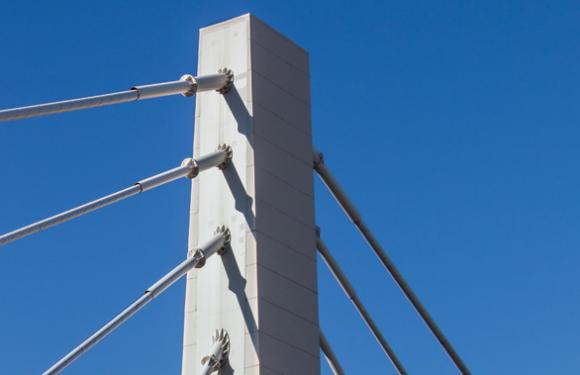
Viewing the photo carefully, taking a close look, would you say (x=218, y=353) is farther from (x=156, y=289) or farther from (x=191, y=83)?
(x=191, y=83)

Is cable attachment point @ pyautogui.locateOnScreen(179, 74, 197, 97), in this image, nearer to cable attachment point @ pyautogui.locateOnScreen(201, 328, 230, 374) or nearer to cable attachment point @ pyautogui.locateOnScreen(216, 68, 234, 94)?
cable attachment point @ pyautogui.locateOnScreen(216, 68, 234, 94)

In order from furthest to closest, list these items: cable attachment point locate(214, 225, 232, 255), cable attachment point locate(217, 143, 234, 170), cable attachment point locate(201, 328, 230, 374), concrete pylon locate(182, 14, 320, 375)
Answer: cable attachment point locate(217, 143, 234, 170), cable attachment point locate(214, 225, 232, 255), concrete pylon locate(182, 14, 320, 375), cable attachment point locate(201, 328, 230, 374)

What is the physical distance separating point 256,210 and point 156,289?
257 centimetres

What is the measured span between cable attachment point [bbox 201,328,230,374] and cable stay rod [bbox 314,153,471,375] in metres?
4.92

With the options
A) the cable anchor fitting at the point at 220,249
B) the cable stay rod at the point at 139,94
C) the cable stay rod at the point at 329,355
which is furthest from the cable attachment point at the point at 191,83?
the cable stay rod at the point at 329,355

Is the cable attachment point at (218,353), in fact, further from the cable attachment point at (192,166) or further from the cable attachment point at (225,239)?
the cable attachment point at (192,166)

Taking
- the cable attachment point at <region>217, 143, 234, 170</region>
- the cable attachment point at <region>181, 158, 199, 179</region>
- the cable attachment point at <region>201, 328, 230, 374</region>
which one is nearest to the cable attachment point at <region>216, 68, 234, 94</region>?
the cable attachment point at <region>217, 143, 234, 170</region>

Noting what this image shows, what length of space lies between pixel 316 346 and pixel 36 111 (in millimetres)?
6947

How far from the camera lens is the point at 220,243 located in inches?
940

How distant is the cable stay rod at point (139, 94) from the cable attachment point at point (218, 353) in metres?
4.35

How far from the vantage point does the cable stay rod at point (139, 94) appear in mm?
20328

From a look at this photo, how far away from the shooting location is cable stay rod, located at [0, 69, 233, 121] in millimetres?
20328

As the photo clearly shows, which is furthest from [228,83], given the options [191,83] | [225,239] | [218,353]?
[218,353]

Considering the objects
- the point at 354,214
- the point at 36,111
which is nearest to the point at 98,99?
the point at 36,111
